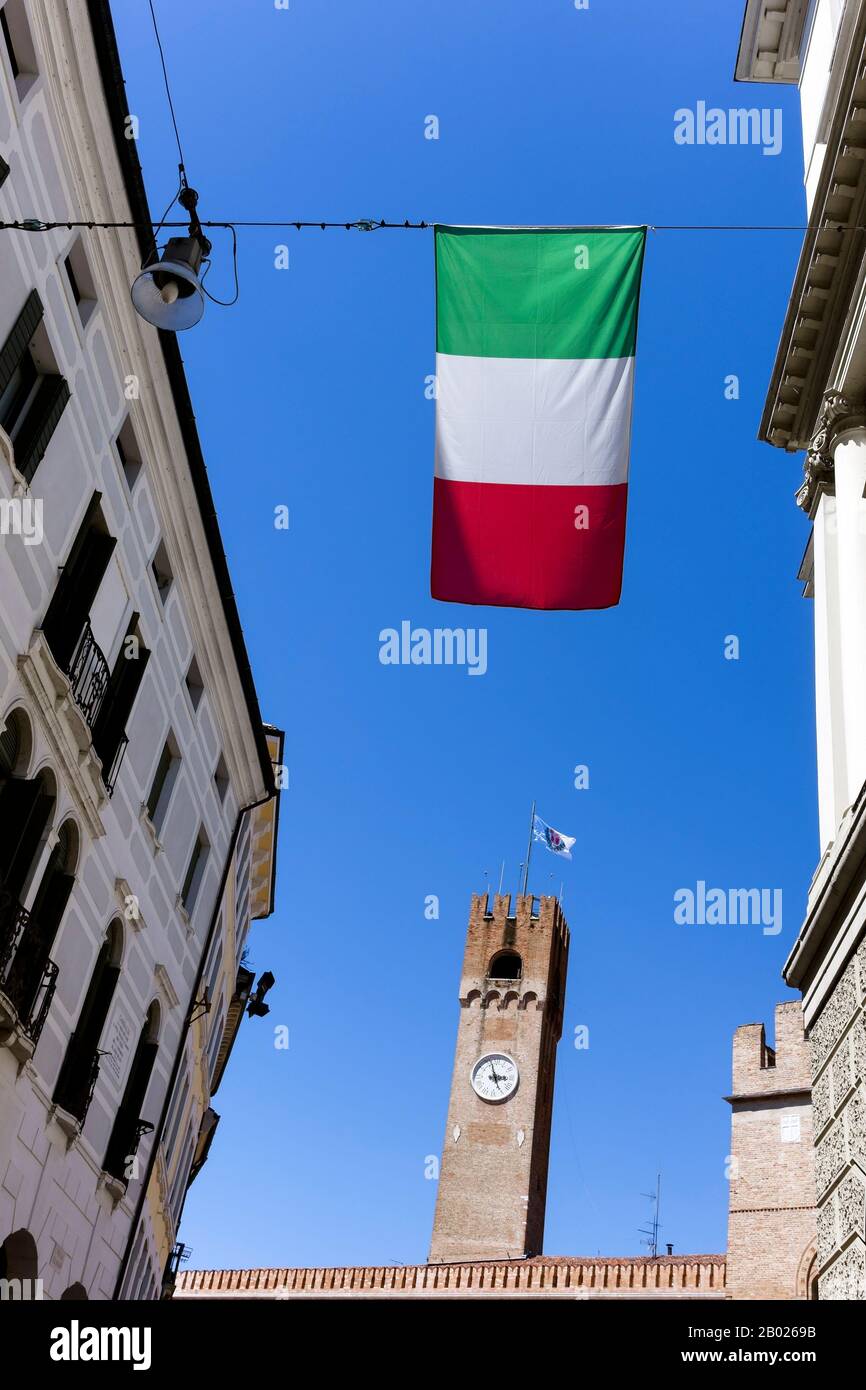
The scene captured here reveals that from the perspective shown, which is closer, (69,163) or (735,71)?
(69,163)

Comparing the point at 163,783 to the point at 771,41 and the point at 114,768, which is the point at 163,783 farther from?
the point at 771,41

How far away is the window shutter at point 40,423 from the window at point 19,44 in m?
2.60

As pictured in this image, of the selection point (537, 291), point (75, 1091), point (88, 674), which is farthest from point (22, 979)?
point (537, 291)

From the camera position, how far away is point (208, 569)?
17172 millimetres

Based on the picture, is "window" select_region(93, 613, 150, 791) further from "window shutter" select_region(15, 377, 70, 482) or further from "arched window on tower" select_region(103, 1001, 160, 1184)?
"arched window on tower" select_region(103, 1001, 160, 1184)

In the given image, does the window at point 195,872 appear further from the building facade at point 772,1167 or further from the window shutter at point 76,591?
the building facade at point 772,1167

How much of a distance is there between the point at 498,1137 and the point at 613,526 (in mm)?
61835

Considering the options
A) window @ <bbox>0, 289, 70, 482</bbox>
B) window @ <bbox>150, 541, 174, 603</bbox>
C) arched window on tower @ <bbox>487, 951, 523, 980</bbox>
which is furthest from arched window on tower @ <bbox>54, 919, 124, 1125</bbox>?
arched window on tower @ <bbox>487, 951, 523, 980</bbox>

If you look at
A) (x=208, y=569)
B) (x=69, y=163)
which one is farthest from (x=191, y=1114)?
(x=69, y=163)

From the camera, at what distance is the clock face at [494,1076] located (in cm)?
6775

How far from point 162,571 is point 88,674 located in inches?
121

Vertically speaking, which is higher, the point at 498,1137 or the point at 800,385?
the point at 498,1137

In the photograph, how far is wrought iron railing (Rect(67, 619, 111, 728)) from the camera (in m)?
13.1
